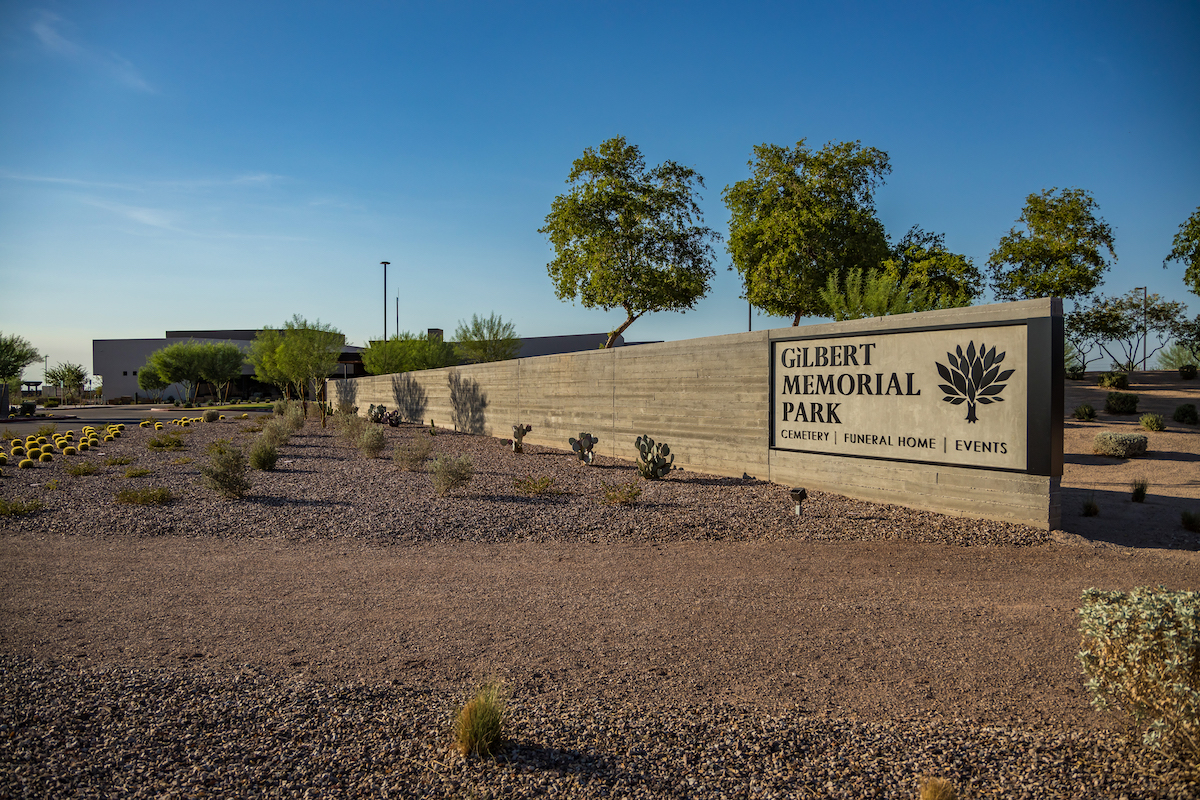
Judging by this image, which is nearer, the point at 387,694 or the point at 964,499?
the point at 387,694

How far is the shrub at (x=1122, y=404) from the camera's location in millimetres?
23203

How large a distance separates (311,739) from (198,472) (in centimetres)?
1360

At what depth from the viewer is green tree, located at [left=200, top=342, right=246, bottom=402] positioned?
64.2 m

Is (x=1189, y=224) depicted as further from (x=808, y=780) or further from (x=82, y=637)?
(x=82, y=637)

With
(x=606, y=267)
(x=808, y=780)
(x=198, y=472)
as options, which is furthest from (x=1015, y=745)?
(x=606, y=267)

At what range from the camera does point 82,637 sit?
5164mm

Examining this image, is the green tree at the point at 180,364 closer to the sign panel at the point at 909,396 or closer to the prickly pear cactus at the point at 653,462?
the prickly pear cactus at the point at 653,462

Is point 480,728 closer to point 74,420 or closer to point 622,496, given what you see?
point 622,496

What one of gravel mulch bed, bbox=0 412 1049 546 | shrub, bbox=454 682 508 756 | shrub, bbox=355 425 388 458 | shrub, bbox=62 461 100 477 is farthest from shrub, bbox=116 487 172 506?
shrub, bbox=454 682 508 756

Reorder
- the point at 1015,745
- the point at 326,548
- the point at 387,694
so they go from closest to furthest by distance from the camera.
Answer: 1. the point at 1015,745
2. the point at 387,694
3. the point at 326,548

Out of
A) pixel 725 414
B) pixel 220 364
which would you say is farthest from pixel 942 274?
pixel 220 364

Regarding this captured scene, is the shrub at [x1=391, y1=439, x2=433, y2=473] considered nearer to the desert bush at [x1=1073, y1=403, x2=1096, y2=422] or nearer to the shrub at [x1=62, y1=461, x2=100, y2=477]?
the shrub at [x1=62, y1=461, x2=100, y2=477]

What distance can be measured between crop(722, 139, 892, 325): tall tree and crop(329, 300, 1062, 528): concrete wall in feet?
40.8

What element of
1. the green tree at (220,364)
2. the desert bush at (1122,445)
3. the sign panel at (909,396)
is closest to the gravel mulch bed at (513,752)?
the sign panel at (909,396)
